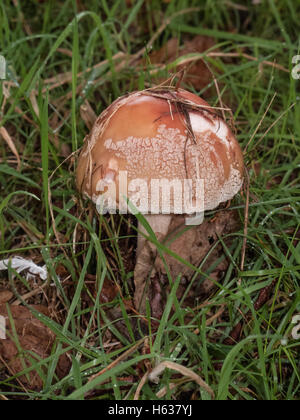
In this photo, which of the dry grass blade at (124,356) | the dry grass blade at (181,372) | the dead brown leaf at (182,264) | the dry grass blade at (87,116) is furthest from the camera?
the dry grass blade at (87,116)

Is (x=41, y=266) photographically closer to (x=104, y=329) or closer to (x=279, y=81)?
(x=104, y=329)

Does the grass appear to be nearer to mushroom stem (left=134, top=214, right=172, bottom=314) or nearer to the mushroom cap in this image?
mushroom stem (left=134, top=214, right=172, bottom=314)

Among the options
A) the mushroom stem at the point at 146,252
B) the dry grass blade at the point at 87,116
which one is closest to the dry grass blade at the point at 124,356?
the mushroom stem at the point at 146,252

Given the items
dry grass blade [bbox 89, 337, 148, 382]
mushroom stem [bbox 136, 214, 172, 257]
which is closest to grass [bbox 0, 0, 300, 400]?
dry grass blade [bbox 89, 337, 148, 382]

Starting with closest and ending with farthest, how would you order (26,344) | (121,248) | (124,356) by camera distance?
(124,356)
(26,344)
(121,248)

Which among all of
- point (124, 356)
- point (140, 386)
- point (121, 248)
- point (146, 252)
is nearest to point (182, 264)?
point (146, 252)

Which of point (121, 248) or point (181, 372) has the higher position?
point (121, 248)

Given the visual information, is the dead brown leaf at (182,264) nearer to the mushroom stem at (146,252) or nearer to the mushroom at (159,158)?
the mushroom stem at (146,252)

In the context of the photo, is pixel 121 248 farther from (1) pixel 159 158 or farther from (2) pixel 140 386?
(2) pixel 140 386
